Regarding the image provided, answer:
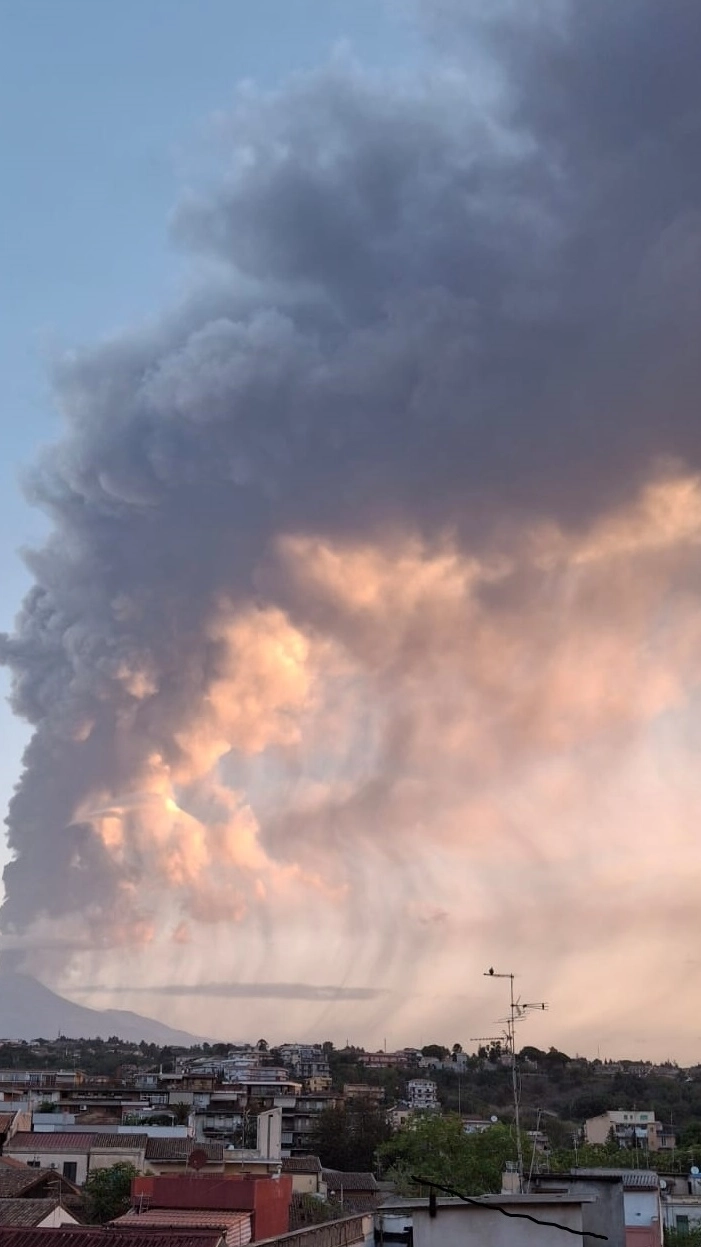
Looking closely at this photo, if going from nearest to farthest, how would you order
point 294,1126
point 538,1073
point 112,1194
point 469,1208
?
1. point 469,1208
2. point 112,1194
3. point 294,1126
4. point 538,1073

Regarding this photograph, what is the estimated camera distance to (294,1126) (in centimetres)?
8619

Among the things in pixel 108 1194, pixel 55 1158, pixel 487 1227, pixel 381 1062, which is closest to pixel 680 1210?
pixel 108 1194

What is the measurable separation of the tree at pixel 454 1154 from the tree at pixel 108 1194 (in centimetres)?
1269

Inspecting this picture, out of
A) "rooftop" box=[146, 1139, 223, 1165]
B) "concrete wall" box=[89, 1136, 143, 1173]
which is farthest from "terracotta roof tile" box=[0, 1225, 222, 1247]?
"concrete wall" box=[89, 1136, 143, 1173]

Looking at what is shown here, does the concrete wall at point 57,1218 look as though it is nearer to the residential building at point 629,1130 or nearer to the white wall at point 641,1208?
the white wall at point 641,1208

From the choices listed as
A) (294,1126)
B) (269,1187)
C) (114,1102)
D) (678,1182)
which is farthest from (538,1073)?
(269,1187)

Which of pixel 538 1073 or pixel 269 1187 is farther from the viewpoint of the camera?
pixel 538 1073

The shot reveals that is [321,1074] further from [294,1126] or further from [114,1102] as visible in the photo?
[114,1102]

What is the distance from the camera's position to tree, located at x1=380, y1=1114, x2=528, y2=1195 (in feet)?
161

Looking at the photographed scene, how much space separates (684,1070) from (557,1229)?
206 metres

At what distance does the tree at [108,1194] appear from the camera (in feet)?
127

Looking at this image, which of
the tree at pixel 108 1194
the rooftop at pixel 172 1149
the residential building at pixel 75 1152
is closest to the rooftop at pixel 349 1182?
the rooftop at pixel 172 1149

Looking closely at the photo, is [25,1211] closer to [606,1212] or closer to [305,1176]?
[606,1212]

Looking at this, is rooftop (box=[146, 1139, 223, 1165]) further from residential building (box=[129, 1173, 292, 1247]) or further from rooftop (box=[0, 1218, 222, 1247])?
rooftop (box=[0, 1218, 222, 1247])
